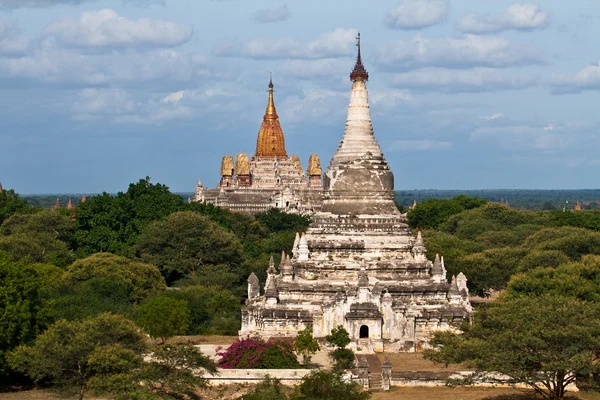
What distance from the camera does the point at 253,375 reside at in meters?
45.1

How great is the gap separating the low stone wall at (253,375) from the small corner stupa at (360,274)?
7.52 metres

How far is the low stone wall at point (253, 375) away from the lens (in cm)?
4484

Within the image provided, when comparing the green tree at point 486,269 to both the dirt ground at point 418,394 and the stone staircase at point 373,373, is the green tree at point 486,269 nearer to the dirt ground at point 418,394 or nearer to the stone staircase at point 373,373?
the stone staircase at point 373,373

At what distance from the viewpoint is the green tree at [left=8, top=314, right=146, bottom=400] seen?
40.6 m

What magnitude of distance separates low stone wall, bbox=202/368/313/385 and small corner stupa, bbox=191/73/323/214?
307ft

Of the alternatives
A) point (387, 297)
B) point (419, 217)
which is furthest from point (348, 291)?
point (419, 217)

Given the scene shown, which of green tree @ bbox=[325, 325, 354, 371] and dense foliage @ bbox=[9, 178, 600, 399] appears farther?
green tree @ bbox=[325, 325, 354, 371]

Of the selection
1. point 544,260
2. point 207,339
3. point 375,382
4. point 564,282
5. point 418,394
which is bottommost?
point 418,394

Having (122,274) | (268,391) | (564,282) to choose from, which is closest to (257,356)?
(268,391)

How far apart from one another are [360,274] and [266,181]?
310 feet

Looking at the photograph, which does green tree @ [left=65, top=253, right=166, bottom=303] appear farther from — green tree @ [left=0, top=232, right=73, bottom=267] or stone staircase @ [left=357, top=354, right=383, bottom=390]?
stone staircase @ [left=357, top=354, right=383, bottom=390]

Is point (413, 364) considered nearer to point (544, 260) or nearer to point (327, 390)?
point (327, 390)

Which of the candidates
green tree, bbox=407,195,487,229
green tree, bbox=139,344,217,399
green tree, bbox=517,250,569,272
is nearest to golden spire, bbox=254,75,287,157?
green tree, bbox=407,195,487,229

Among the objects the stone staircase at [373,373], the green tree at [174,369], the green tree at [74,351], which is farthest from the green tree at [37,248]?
the green tree at [174,369]
